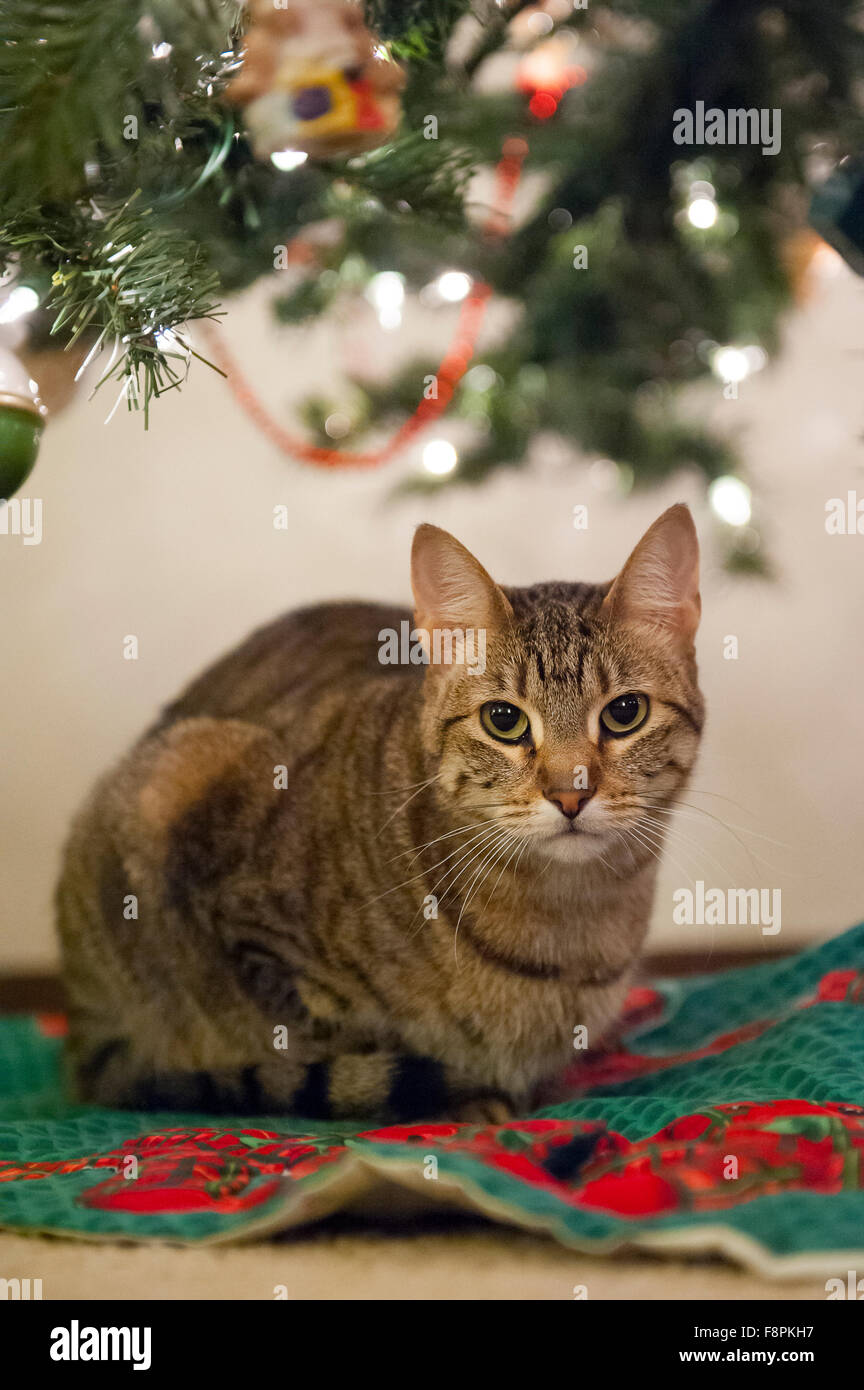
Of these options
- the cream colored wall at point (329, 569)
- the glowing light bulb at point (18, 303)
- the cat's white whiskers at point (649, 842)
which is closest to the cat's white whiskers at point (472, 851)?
the cat's white whiskers at point (649, 842)

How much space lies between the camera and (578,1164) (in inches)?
30.5

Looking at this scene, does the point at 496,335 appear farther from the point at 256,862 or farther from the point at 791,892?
the point at 791,892

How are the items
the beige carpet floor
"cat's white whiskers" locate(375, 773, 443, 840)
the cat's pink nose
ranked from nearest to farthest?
the beige carpet floor → the cat's pink nose → "cat's white whiskers" locate(375, 773, 443, 840)

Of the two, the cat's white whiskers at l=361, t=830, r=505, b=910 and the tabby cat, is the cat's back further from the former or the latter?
the cat's white whiskers at l=361, t=830, r=505, b=910

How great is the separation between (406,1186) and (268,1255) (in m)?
0.10

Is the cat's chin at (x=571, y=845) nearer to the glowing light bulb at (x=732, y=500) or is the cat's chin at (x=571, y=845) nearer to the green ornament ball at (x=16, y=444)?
the green ornament ball at (x=16, y=444)

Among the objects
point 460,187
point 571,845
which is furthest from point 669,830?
point 460,187

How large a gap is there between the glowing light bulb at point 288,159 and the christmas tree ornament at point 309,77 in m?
0.02

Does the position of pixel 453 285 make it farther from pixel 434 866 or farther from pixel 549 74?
pixel 434 866

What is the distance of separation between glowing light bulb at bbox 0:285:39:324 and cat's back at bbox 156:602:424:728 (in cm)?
52

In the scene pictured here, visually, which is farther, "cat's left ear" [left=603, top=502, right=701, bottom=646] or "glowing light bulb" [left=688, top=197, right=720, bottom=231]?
"glowing light bulb" [left=688, top=197, right=720, bottom=231]

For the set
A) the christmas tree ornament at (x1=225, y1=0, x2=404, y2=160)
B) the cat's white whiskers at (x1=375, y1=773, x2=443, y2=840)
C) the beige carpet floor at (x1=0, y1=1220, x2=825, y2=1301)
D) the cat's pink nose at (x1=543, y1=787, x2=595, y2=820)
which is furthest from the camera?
the cat's white whiskers at (x1=375, y1=773, x2=443, y2=840)

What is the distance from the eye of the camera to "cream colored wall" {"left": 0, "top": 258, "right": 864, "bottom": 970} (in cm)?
136

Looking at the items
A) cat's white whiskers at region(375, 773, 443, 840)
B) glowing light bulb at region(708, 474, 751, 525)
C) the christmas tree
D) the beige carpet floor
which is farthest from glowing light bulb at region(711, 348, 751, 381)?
the beige carpet floor
